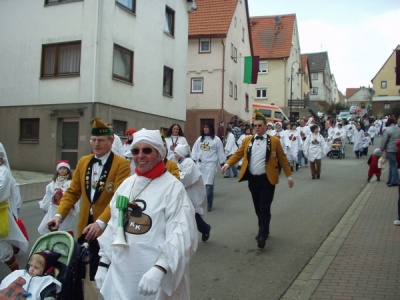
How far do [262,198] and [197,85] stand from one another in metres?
27.6

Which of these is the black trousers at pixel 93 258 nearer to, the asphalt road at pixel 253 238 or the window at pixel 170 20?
the asphalt road at pixel 253 238

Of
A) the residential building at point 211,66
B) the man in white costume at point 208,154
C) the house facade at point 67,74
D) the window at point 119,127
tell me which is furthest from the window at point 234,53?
the man in white costume at point 208,154

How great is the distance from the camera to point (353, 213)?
990 cm

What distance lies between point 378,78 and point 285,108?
4684 centimetres

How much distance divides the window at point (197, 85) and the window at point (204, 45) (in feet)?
6.91

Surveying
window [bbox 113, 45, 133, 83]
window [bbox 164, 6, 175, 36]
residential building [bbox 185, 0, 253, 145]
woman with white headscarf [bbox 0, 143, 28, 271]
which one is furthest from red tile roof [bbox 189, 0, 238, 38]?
woman with white headscarf [bbox 0, 143, 28, 271]

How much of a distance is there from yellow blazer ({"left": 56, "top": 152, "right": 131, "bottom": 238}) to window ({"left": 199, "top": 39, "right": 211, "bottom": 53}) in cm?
3021

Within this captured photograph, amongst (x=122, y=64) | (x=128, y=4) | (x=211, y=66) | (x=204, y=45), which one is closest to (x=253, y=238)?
(x=122, y=64)

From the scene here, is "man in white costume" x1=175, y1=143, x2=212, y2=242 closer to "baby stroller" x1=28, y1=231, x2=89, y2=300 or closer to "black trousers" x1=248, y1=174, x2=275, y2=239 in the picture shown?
"black trousers" x1=248, y1=174, x2=275, y2=239

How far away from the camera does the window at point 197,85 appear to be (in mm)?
34219

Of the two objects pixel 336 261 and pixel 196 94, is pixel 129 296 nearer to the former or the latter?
pixel 336 261

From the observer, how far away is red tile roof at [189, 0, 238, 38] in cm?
3381

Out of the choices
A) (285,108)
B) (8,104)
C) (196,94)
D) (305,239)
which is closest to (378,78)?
(285,108)

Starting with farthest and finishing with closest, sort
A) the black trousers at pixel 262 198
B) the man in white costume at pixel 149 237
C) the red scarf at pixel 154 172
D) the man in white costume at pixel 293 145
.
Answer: the man in white costume at pixel 293 145
the black trousers at pixel 262 198
the red scarf at pixel 154 172
the man in white costume at pixel 149 237
